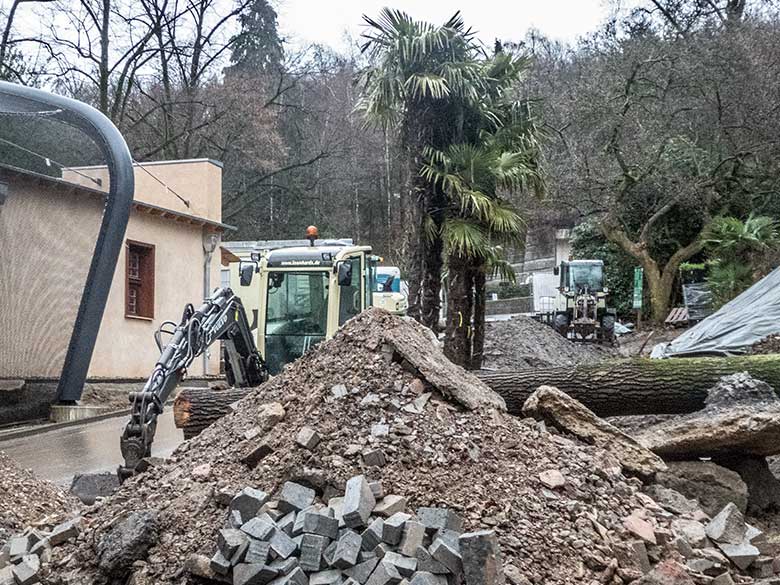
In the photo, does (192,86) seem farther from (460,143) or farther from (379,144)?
(460,143)

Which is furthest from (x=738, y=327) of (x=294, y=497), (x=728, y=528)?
(x=294, y=497)

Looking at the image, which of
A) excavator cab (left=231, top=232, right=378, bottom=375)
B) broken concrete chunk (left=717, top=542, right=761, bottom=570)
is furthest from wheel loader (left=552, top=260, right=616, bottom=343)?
broken concrete chunk (left=717, top=542, right=761, bottom=570)

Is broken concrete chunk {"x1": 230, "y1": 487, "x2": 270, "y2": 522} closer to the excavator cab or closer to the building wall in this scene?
the excavator cab

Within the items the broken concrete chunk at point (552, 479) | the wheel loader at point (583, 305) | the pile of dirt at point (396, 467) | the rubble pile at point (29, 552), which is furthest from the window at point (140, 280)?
the broken concrete chunk at point (552, 479)

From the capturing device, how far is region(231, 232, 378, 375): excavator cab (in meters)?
12.0

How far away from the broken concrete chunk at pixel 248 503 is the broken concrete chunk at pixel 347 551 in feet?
1.57

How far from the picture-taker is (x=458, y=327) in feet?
45.9

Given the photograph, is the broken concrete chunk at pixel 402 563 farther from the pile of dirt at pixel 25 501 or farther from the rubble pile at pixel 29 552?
the pile of dirt at pixel 25 501

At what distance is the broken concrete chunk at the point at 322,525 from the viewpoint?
364cm

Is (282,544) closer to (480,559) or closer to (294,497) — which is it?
(294,497)

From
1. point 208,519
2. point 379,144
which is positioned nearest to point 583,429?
point 208,519

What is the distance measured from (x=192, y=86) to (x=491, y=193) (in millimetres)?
17372

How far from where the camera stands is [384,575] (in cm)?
344

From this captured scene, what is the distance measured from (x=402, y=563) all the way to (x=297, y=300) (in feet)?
29.3
